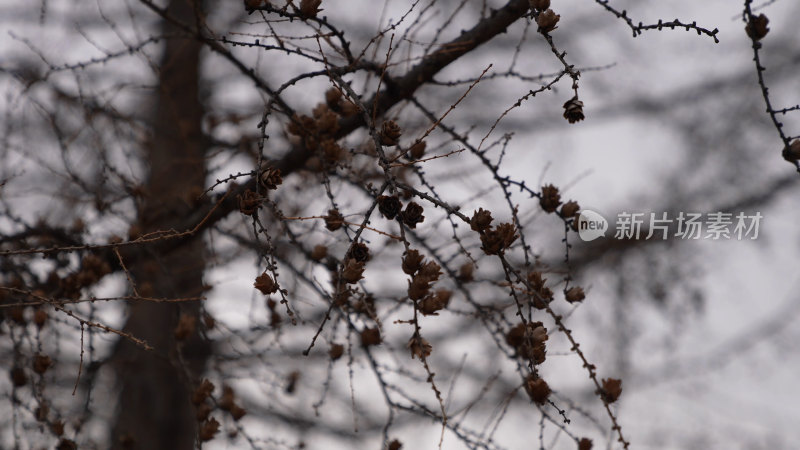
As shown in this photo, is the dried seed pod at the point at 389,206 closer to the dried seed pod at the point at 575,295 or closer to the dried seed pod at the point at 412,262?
the dried seed pod at the point at 412,262

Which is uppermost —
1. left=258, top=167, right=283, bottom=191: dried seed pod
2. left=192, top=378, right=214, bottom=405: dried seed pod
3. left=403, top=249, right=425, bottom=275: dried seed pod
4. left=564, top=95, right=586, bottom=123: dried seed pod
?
left=564, top=95, right=586, bottom=123: dried seed pod

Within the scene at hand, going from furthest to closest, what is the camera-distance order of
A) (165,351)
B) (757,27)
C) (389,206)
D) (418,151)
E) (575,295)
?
(165,351) → (418,151) → (575,295) → (757,27) → (389,206)

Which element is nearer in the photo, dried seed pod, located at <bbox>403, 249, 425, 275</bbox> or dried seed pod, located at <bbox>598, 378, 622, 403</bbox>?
dried seed pod, located at <bbox>403, 249, 425, 275</bbox>

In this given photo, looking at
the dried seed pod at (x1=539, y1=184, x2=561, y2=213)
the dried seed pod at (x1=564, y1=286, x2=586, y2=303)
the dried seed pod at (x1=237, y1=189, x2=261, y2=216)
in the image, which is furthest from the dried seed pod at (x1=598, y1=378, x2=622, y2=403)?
the dried seed pod at (x1=237, y1=189, x2=261, y2=216)

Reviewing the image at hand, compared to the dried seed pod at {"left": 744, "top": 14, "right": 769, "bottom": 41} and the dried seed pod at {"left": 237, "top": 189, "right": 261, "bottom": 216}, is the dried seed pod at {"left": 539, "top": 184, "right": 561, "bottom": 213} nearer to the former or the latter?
the dried seed pod at {"left": 744, "top": 14, "right": 769, "bottom": 41}

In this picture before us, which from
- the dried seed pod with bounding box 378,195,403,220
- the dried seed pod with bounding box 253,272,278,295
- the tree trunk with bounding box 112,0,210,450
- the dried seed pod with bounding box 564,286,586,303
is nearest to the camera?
the dried seed pod with bounding box 378,195,403,220

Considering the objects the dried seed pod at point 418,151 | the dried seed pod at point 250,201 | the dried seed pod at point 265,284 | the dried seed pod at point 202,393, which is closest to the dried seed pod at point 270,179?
the dried seed pod at point 250,201

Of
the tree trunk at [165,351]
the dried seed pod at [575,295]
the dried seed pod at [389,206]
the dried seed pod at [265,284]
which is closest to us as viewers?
the dried seed pod at [389,206]

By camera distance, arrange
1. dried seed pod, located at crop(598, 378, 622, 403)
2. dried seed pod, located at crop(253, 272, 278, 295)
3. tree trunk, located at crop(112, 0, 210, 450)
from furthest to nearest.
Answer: tree trunk, located at crop(112, 0, 210, 450) → dried seed pod, located at crop(598, 378, 622, 403) → dried seed pod, located at crop(253, 272, 278, 295)

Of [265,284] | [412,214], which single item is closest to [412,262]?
[412,214]

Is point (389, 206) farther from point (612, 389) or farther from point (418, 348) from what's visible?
point (612, 389)

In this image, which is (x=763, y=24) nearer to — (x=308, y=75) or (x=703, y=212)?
(x=308, y=75)

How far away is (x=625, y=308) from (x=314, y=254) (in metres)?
3.24

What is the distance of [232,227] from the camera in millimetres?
2604
